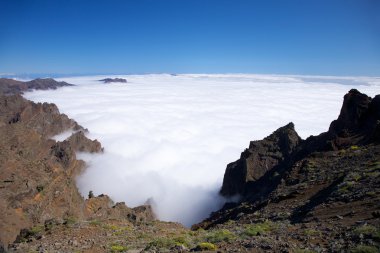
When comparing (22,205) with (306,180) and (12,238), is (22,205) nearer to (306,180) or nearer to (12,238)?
(12,238)

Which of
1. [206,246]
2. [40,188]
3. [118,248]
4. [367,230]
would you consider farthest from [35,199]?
[367,230]

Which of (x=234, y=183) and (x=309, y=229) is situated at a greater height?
(x=309, y=229)

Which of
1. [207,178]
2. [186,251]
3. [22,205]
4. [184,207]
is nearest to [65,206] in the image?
[22,205]

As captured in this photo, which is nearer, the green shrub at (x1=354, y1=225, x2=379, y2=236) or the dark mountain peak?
the green shrub at (x1=354, y1=225, x2=379, y2=236)

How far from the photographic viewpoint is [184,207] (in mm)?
80812

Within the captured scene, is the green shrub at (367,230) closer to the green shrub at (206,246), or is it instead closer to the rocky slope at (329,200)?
the rocky slope at (329,200)

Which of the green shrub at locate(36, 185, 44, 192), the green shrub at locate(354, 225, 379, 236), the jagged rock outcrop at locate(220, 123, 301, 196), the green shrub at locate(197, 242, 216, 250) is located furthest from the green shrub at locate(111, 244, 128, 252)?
the jagged rock outcrop at locate(220, 123, 301, 196)

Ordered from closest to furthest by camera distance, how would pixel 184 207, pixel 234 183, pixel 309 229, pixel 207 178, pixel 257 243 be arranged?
pixel 257 243, pixel 309 229, pixel 234 183, pixel 184 207, pixel 207 178

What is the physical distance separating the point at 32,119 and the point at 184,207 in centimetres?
7766

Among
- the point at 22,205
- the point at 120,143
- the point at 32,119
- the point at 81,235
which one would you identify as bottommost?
the point at 120,143

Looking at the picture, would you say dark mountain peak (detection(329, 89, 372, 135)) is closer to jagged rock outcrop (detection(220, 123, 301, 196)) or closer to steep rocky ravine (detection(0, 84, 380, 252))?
steep rocky ravine (detection(0, 84, 380, 252))

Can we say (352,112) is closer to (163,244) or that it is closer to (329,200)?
(329,200)

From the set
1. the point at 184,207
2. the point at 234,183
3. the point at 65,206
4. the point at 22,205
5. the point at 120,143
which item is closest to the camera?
the point at 22,205

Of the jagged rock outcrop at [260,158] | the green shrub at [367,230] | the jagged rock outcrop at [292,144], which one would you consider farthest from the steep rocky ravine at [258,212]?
the jagged rock outcrop at [260,158]
